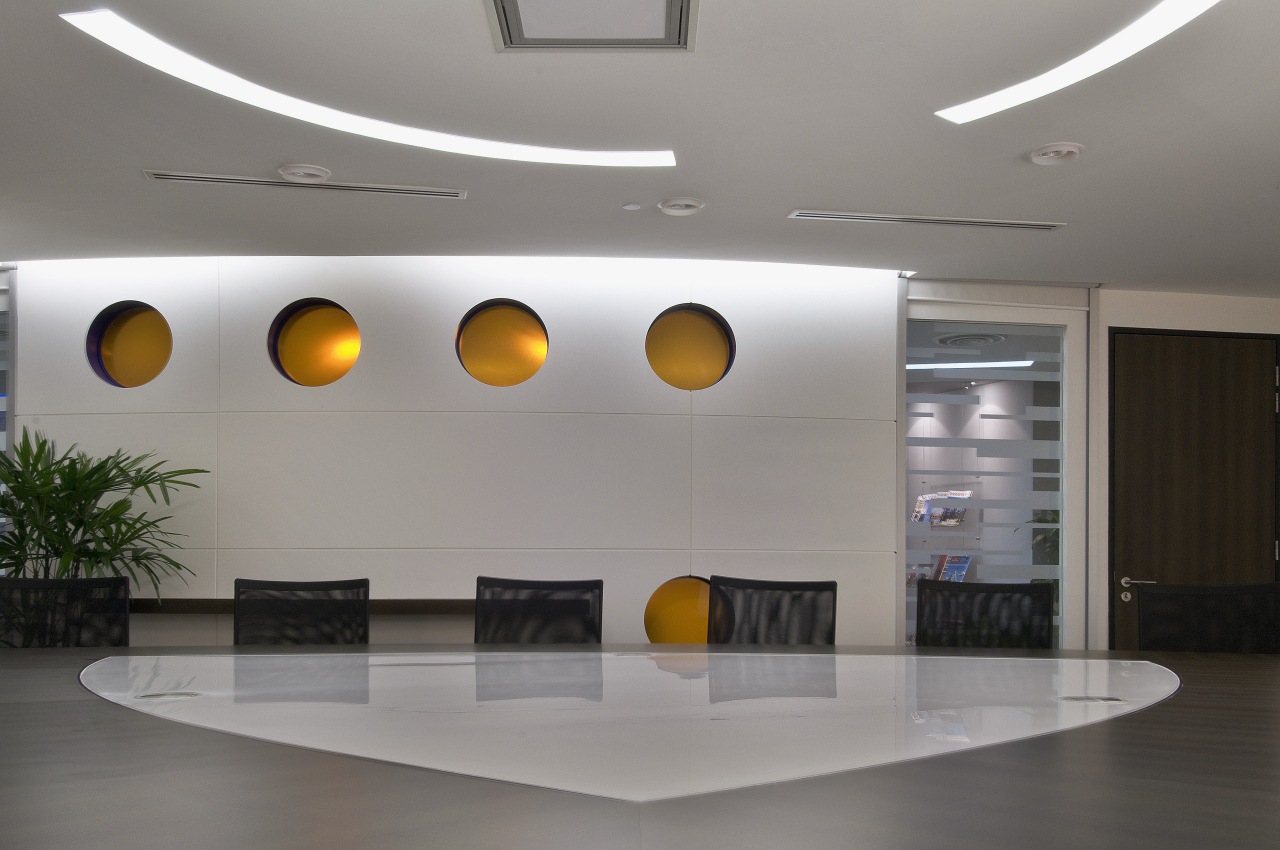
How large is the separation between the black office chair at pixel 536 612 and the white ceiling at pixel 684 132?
174 cm

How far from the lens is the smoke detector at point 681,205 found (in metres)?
4.12

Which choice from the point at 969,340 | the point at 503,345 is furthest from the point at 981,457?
the point at 503,345

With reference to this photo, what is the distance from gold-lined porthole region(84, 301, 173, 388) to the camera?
5.64m

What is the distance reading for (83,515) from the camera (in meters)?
4.94

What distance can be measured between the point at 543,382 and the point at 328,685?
10.6 feet

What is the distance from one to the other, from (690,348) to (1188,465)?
3.30 meters

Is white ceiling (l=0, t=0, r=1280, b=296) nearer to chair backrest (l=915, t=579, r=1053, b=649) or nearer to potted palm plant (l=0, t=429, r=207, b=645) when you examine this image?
potted palm plant (l=0, t=429, r=207, b=645)

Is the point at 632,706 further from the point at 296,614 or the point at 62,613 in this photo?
the point at 62,613

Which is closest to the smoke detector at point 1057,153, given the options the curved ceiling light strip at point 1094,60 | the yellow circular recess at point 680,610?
the curved ceiling light strip at point 1094,60

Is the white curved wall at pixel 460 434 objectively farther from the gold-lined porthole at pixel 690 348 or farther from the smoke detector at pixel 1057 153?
the smoke detector at pixel 1057 153

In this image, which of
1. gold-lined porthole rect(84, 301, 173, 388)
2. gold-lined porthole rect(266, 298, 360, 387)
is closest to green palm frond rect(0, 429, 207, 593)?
gold-lined porthole rect(84, 301, 173, 388)

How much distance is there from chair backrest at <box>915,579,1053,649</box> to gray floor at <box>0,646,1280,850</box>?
2195mm

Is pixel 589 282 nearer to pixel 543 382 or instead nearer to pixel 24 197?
pixel 543 382

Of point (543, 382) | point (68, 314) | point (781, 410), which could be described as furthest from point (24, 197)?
point (781, 410)
